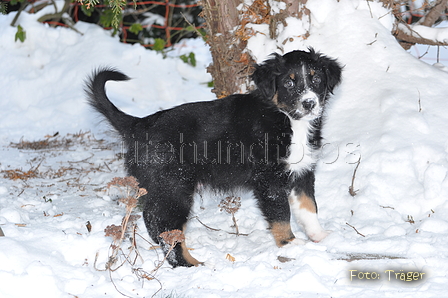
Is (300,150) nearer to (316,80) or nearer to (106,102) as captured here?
(316,80)

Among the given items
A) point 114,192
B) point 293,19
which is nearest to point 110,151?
point 114,192

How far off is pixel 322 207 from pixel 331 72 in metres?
1.12

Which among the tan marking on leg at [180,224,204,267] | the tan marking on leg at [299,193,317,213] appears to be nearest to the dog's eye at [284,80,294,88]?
the tan marking on leg at [299,193,317,213]

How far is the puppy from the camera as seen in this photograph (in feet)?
11.4

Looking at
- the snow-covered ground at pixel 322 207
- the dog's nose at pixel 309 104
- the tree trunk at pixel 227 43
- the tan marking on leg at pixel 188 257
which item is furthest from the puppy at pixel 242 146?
the tree trunk at pixel 227 43

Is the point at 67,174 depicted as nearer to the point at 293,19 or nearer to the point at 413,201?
the point at 293,19

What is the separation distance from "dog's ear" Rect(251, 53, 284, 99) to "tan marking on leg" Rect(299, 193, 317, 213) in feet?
2.60

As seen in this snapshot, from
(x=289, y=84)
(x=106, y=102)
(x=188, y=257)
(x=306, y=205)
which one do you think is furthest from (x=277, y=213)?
(x=106, y=102)

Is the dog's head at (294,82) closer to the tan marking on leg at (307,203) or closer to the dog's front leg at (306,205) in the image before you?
the dog's front leg at (306,205)

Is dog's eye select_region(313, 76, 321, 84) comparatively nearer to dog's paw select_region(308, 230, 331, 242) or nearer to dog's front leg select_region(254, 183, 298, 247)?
dog's front leg select_region(254, 183, 298, 247)

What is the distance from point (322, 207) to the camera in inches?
161

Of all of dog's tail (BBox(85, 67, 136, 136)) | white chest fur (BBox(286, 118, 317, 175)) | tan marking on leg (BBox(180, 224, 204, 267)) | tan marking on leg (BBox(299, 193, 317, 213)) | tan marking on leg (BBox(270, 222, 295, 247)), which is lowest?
tan marking on leg (BBox(180, 224, 204, 267))

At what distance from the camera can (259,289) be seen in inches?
107

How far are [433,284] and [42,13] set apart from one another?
9011mm
